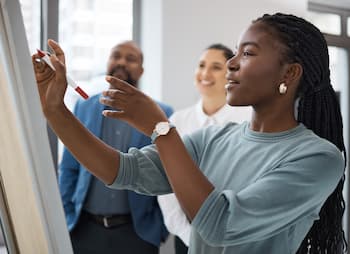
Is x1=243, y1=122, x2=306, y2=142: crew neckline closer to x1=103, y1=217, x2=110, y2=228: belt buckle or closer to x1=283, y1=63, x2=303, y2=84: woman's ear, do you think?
x1=283, y1=63, x2=303, y2=84: woman's ear

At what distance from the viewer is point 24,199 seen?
23.3 inches

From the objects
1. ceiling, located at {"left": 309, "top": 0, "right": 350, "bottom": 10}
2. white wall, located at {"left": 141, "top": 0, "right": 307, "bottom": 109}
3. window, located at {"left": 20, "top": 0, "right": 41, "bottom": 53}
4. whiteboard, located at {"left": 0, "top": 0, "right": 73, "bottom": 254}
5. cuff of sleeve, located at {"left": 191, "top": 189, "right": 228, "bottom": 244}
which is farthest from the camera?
ceiling, located at {"left": 309, "top": 0, "right": 350, "bottom": 10}

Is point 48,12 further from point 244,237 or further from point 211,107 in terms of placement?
point 244,237

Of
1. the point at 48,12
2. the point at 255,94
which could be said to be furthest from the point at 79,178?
the point at 255,94

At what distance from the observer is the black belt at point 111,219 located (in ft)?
6.19

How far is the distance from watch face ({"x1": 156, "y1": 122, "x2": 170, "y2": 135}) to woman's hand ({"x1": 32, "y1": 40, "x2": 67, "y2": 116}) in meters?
0.17

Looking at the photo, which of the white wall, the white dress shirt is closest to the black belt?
the white dress shirt

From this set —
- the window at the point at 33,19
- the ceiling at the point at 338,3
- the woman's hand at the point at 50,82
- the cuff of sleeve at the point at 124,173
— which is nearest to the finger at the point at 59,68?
the woman's hand at the point at 50,82

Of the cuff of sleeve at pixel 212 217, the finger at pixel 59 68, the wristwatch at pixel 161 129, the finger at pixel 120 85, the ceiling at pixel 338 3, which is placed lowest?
the cuff of sleeve at pixel 212 217

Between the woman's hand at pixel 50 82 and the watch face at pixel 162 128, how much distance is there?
17cm

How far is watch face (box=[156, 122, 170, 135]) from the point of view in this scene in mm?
745

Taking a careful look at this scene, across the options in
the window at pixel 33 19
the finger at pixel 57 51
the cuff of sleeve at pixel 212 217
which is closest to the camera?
the cuff of sleeve at pixel 212 217

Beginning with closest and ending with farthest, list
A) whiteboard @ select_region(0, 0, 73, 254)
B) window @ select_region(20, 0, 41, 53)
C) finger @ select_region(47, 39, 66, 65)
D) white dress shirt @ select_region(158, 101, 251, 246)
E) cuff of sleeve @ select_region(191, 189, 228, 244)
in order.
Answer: whiteboard @ select_region(0, 0, 73, 254) → cuff of sleeve @ select_region(191, 189, 228, 244) → finger @ select_region(47, 39, 66, 65) → white dress shirt @ select_region(158, 101, 251, 246) → window @ select_region(20, 0, 41, 53)

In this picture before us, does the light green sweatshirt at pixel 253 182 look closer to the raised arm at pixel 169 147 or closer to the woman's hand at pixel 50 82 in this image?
the raised arm at pixel 169 147
